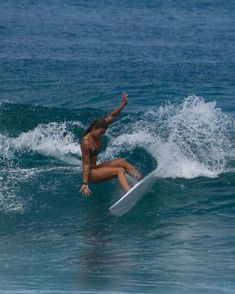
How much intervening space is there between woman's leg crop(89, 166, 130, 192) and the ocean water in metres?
0.60

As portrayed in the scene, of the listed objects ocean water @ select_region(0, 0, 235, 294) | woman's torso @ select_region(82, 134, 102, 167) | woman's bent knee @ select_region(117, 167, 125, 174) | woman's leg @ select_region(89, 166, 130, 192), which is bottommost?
ocean water @ select_region(0, 0, 235, 294)

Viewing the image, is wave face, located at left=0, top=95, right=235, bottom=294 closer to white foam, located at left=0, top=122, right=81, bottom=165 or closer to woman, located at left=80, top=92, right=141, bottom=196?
white foam, located at left=0, top=122, right=81, bottom=165

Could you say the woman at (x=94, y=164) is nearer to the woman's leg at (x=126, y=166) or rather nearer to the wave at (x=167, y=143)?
the woman's leg at (x=126, y=166)

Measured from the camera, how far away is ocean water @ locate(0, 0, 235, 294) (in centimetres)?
1147

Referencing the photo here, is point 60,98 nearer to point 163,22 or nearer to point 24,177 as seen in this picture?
point 24,177

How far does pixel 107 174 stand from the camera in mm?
14164

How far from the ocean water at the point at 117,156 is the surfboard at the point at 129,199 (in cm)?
14

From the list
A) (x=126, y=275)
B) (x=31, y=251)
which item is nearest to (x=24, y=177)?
(x=31, y=251)

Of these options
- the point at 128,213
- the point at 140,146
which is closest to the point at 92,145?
the point at 128,213

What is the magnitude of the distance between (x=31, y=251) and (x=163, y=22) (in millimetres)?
29318

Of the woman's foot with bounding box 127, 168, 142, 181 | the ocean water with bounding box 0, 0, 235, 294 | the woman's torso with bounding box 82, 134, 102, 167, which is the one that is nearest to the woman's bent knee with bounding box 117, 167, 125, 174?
the woman's foot with bounding box 127, 168, 142, 181

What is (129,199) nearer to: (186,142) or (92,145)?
(92,145)

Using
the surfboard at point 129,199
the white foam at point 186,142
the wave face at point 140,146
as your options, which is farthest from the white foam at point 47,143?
the surfboard at point 129,199

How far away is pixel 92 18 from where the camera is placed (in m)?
41.3
